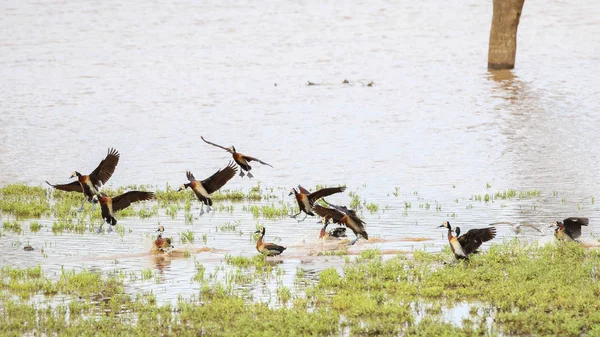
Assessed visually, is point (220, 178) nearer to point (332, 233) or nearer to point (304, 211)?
point (304, 211)

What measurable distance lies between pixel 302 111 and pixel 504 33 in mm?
6337

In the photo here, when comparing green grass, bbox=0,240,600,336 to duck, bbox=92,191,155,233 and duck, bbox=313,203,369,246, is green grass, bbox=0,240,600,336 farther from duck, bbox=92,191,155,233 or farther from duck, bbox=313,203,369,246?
duck, bbox=92,191,155,233

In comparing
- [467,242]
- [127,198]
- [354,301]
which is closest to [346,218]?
[467,242]

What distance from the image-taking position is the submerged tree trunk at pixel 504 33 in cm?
2794

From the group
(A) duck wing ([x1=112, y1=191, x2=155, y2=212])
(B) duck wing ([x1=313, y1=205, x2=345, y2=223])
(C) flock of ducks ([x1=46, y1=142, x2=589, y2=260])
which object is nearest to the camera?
(C) flock of ducks ([x1=46, y1=142, x2=589, y2=260])

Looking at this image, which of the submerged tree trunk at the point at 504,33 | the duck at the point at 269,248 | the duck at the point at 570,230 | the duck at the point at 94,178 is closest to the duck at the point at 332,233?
the duck at the point at 269,248

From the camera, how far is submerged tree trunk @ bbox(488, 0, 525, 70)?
27938 mm

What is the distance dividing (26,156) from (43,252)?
922 centimetres

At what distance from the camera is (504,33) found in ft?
95.5

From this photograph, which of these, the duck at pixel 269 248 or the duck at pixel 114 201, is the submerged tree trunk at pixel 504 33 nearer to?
the duck at pixel 114 201

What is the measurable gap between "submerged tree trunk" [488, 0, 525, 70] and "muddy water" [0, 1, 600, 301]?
653mm

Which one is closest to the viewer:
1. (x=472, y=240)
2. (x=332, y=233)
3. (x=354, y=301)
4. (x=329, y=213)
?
(x=354, y=301)

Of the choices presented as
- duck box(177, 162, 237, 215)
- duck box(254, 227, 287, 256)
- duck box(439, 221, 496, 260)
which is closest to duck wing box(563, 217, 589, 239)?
duck box(439, 221, 496, 260)

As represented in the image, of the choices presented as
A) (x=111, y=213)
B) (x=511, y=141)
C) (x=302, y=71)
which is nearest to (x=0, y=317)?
(x=111, y=213)
